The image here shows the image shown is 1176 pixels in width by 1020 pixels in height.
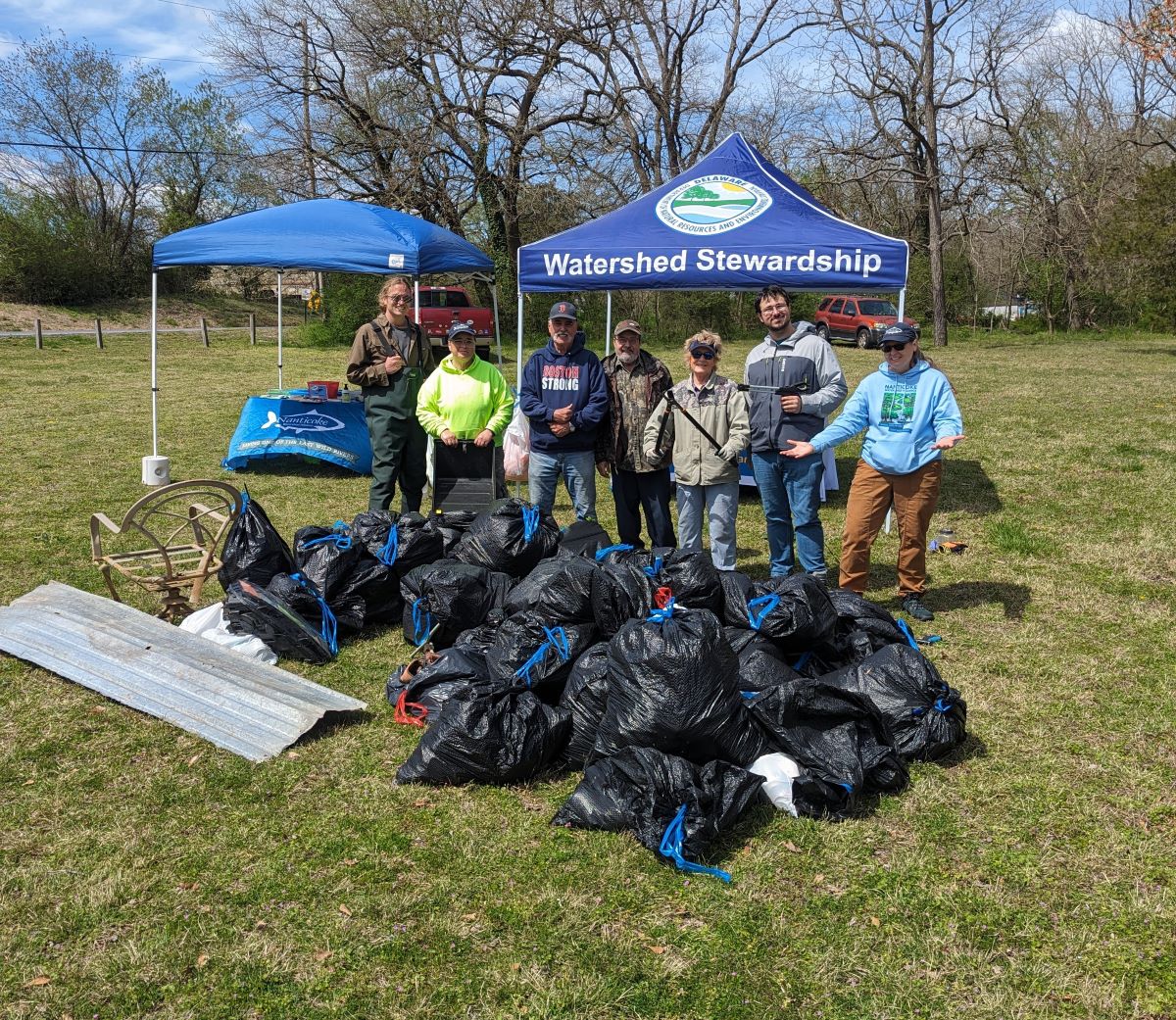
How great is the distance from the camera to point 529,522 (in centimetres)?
518

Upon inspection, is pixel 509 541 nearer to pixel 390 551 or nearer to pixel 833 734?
pixel 390 551

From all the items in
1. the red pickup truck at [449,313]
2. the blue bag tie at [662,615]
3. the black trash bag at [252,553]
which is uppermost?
the red pickup truck at [449,313]

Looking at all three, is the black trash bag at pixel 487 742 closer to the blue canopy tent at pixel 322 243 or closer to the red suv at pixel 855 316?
the blue canopy tent at pixel 322 243

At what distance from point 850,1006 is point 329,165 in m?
27.2

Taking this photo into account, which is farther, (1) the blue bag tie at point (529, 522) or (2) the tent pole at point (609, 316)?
(2) the tent pole at point (609, 316)

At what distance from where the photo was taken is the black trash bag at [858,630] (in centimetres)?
433

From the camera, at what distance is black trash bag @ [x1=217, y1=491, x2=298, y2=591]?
5.11 meters

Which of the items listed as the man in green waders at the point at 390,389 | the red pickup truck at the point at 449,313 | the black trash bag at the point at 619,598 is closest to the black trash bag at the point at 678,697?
the black trash bag at the point at 619,598

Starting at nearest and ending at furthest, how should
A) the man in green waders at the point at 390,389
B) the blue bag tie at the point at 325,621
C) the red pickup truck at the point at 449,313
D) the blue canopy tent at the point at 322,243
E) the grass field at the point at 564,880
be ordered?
the grass field at the point at 564,880 < the blue bag tie at the point at 325,621 < the man in green waders at the point at 390,389 < the blue canopy tent at the point at 322,243 < the red pickup truck at the point at 449,313

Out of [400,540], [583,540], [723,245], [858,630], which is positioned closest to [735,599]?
[858,630]

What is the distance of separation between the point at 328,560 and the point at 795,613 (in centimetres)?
252

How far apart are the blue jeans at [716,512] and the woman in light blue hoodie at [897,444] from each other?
16.6 inches

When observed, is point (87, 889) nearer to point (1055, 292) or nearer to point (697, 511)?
point (697, 511)

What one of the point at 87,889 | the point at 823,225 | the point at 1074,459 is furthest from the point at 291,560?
the point at 1074,459
